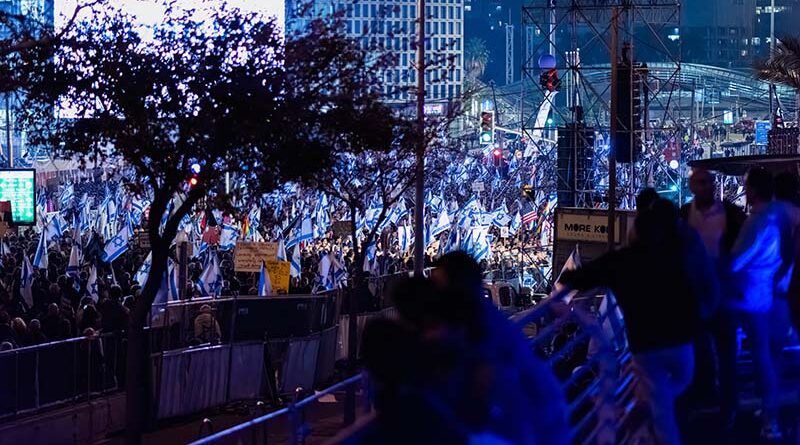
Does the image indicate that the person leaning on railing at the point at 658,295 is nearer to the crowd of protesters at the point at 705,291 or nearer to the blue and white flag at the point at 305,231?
the crowd of protesters at the point at 705,291

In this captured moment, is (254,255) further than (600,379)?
Yes

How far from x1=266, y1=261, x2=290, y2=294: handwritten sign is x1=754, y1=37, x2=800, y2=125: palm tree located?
14.8 meters

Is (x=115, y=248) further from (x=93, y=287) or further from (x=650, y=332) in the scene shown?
(x=650, y=332)

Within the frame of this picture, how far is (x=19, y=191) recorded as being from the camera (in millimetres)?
28156

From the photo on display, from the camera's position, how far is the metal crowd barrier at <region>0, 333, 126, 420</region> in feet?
44.7

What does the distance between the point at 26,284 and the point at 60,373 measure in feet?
33.9

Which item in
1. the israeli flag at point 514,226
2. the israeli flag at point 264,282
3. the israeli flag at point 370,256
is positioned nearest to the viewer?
the israeli flag at point 264,282

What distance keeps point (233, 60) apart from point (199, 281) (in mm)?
13515

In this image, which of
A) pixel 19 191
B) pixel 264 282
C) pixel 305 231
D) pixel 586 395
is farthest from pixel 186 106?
pixel 305 231

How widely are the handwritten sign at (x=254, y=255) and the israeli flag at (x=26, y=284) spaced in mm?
3505

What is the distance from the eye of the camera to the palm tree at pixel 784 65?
3294 centimetres

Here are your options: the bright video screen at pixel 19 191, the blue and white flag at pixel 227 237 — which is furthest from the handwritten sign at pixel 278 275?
the blue and white flag at pixel 227 237

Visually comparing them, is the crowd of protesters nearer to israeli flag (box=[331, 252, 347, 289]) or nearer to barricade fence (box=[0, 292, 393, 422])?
barricade fence (box=[0, 292, 393, 422])

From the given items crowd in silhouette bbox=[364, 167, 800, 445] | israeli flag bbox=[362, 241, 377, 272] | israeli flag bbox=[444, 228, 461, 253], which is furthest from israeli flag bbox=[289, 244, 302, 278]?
crowd in silhouette bbox=[364, 167, 800, 445]
